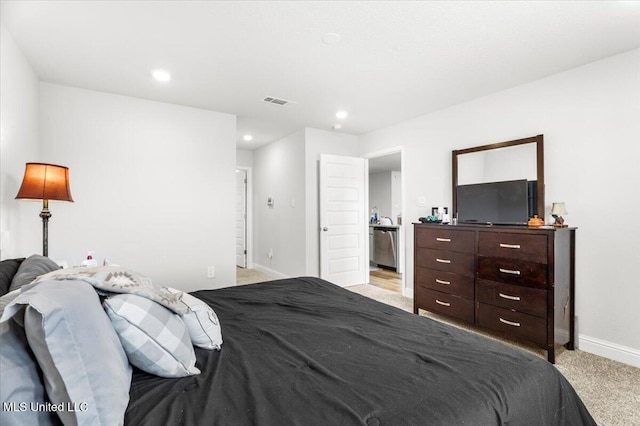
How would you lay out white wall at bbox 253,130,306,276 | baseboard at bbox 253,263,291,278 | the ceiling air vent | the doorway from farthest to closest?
1. baseboard at bbox 253,263,291,278
2. the doorway
3. white wall at bbox 253,130,306,276
4. the ceiling air vent

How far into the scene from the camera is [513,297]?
269cm

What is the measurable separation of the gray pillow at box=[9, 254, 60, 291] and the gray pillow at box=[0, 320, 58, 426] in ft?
2.28

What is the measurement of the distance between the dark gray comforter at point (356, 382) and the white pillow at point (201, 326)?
39 mm

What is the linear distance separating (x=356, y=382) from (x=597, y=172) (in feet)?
9.42

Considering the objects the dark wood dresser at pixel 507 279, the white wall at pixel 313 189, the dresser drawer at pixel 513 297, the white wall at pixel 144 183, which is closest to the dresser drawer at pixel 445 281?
the dark wood dresser at pixel 507 279

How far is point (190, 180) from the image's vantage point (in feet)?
12.4

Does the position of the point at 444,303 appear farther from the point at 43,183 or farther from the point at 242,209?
the point at 242,209

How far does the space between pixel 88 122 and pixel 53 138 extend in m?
0.35

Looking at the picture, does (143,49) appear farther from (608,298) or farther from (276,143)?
(608,298)

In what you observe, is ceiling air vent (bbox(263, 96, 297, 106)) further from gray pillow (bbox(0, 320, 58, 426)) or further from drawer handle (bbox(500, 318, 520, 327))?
gray pillow (bbox(0, 320, 58, 426))

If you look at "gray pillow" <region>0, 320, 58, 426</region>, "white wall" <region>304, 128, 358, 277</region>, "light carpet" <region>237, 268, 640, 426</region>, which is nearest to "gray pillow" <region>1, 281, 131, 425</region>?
"gray pillow" <region>0, 320, 58, 426</region>

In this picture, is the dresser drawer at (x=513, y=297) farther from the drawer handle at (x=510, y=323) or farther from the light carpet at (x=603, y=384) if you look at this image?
the light carpet at (x=603, y=384)

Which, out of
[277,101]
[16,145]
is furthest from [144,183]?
[277,101]

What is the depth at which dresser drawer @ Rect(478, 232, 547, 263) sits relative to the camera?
253 centimetres
